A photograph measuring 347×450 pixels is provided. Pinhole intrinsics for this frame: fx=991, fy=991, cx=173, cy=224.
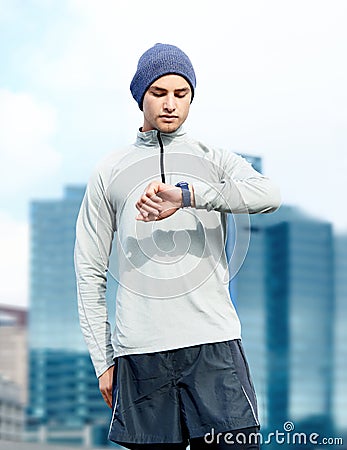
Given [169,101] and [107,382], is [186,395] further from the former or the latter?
[169,101]

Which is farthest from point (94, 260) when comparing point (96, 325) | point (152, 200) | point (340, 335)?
point (340, 335)

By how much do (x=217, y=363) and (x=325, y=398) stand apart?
5166 centimetres

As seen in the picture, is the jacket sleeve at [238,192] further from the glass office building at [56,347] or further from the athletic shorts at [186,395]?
the glass office building at [56,347]

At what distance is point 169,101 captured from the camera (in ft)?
3.67

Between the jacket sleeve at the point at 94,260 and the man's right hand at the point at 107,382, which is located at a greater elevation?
the jacket sleeve at the point at 94,260

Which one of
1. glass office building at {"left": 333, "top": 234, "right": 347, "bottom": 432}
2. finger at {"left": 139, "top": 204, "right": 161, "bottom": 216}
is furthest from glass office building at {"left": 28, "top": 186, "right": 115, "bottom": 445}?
finger at {"left": 139, "top": 204, "right": 161, "bottom": 216}

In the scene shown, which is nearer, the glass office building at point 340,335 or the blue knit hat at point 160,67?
the blue knit hat at point 160,67

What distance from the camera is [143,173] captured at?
1139 mm

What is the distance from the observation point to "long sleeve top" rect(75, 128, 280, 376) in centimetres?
109

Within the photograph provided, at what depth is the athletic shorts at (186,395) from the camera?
3.52 feet

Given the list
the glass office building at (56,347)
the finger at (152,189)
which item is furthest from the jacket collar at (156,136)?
the glass office building at (56,347)

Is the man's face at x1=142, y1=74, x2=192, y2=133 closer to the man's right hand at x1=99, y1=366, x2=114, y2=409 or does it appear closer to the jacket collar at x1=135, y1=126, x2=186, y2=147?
the jacket collar at x1=135, y1=126, x2=186, y2=147

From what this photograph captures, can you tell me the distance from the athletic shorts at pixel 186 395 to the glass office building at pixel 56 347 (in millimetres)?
47689

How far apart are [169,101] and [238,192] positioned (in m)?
0.13
